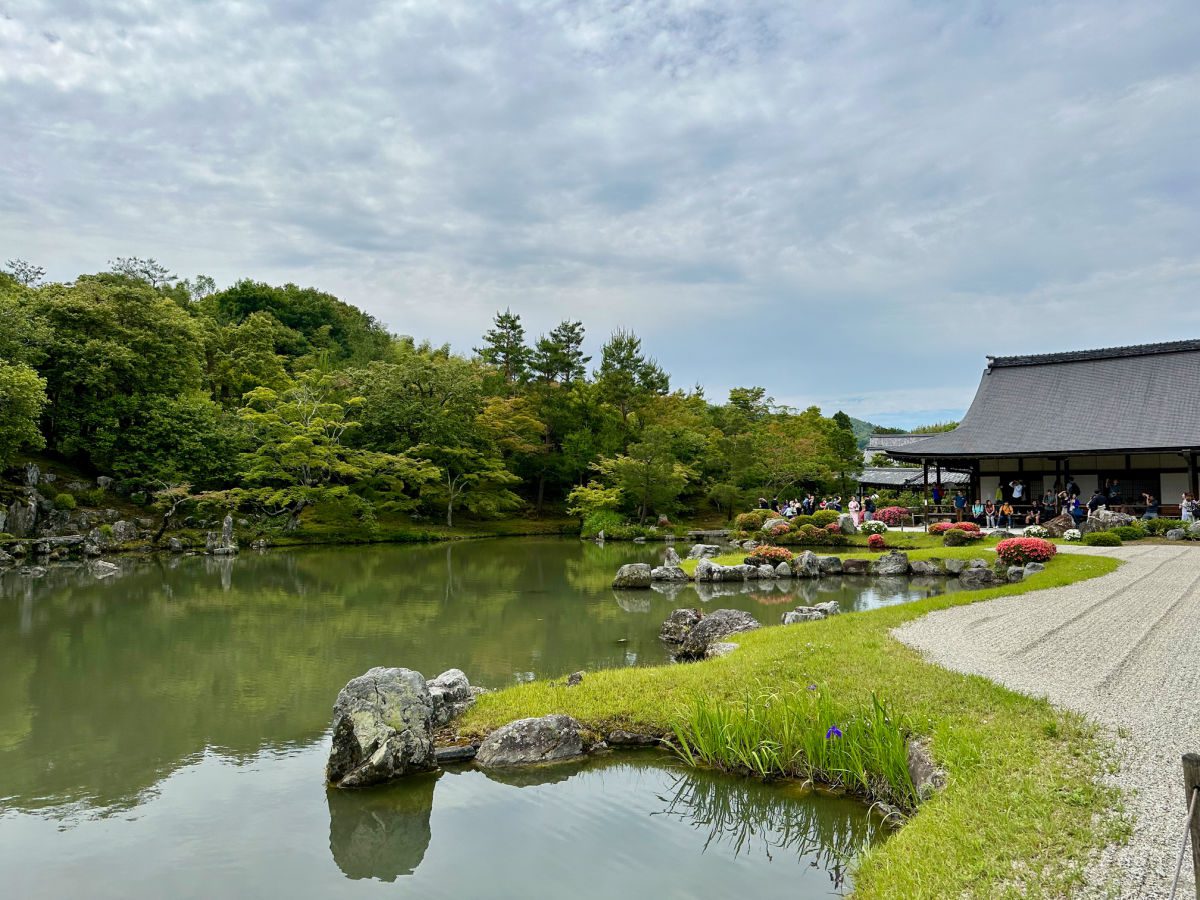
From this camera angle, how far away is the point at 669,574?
17047mm

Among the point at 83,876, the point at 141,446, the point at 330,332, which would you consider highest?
the point at 330,332

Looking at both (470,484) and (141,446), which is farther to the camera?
(470,484)

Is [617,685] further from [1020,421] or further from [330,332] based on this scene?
[330,332]

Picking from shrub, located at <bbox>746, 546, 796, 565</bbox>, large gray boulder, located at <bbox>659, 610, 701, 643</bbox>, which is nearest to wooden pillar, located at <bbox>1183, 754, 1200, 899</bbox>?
large gray boulder, located at <bbox>659, 610, 701, 643</bbox>

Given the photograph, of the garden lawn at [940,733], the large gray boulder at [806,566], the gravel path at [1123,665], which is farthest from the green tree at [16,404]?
the gravel path at [1123,665]

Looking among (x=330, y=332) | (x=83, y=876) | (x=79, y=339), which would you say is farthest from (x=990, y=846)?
(x=330, y=332)

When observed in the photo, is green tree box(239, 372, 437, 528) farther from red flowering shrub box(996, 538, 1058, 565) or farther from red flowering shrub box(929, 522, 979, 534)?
red flowering shrub box(996, 538, 1058, 565)

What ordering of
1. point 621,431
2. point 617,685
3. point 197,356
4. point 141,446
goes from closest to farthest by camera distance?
point 617,685 < point 141,446 < point 197,356 < point 621,431

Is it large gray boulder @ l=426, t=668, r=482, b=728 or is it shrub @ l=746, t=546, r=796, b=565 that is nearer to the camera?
large gray boulder @ l=426, t=668, r=482, b=728

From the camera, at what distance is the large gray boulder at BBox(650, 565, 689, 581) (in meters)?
17.0

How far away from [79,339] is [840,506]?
31624 mm

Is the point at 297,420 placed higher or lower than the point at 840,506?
higher

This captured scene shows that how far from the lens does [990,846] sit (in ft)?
11.8

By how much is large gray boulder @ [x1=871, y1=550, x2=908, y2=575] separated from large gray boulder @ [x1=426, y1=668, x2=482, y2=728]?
493 inches
